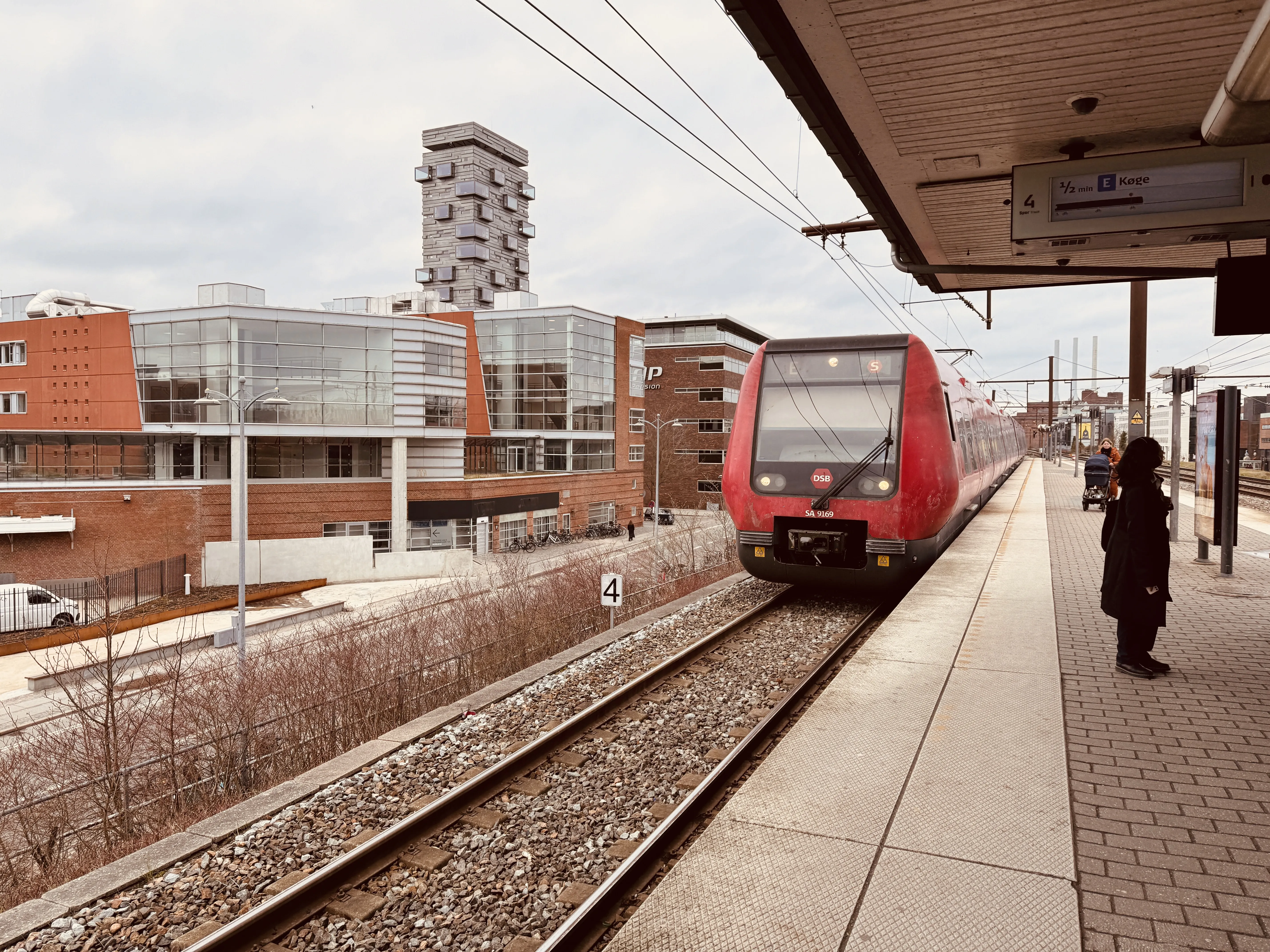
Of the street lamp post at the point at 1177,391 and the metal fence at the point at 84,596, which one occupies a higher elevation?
the street lamp post at the point at 1177,391

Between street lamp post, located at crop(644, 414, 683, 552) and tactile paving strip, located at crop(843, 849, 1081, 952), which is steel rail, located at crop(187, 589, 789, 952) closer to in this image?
tactile paving strip, located at crop(843, 849, 1081, 952)

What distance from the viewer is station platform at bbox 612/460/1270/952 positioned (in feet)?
10.6

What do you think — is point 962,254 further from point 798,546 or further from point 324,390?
point 324,390

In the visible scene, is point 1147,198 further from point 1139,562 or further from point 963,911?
point 963,911

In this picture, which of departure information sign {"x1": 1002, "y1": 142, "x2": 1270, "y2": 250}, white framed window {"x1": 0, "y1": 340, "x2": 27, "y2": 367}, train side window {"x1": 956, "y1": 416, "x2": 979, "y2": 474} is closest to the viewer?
departure information sign {"x1": 1002, "y1": 142, "x2": 1270, "y2": 250}

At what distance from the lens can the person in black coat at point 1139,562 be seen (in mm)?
5984

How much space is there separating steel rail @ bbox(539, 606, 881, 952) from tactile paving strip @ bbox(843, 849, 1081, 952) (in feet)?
3.83

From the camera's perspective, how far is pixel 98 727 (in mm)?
12016

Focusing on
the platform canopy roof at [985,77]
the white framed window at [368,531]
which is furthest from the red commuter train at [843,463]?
the white framed window at [368,531]

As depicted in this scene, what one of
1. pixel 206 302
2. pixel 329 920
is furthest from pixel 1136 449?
pixel 206 302

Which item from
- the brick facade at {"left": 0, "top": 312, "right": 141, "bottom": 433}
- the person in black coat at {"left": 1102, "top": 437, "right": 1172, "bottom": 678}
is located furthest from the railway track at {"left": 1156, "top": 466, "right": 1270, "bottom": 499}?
the brick facade at {"left": 0, "top": 312, "right": 141, "bottom": 433}

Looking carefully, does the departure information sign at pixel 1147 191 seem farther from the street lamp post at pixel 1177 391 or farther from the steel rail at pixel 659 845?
the street lamp post at pixel 1177 391

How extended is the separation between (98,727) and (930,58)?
14.0 m

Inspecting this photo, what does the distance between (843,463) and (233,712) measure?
1049 cm
